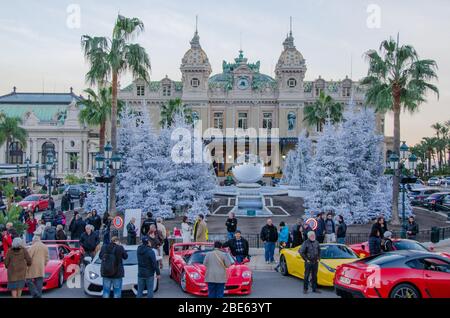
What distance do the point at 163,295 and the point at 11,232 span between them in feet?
19.3

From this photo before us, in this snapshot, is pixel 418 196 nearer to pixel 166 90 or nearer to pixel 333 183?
pixel 333 183

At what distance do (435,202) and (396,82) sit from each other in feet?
48.7

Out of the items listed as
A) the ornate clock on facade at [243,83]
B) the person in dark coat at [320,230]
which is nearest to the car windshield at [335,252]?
the person in dark coat at [320,230]

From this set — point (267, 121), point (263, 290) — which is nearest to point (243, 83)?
point (267, 121)

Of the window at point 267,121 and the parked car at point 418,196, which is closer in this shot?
the parked car at point 418,196

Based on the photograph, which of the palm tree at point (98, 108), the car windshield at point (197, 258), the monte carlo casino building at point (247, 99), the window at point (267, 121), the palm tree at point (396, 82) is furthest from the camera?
the window at point (267, 121)

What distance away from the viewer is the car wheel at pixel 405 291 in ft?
36.2

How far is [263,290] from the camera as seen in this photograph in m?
14.3

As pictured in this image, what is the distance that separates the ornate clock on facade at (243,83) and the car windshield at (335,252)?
7187cm

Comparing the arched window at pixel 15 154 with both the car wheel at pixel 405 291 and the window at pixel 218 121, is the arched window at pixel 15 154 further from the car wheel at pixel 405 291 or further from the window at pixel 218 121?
the car wheel at pixel 405 291

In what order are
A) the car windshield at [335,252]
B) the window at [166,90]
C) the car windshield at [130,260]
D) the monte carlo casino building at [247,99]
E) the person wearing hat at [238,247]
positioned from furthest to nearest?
the window at [166,90] < the monte carlo casino building at [247,99] < the person wearing hat at [238,247] < the car windshield at [335,252] < the car windshield at [130,260]

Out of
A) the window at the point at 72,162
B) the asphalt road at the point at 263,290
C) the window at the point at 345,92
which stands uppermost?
the window at the point at 345,92

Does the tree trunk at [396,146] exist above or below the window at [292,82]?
below
